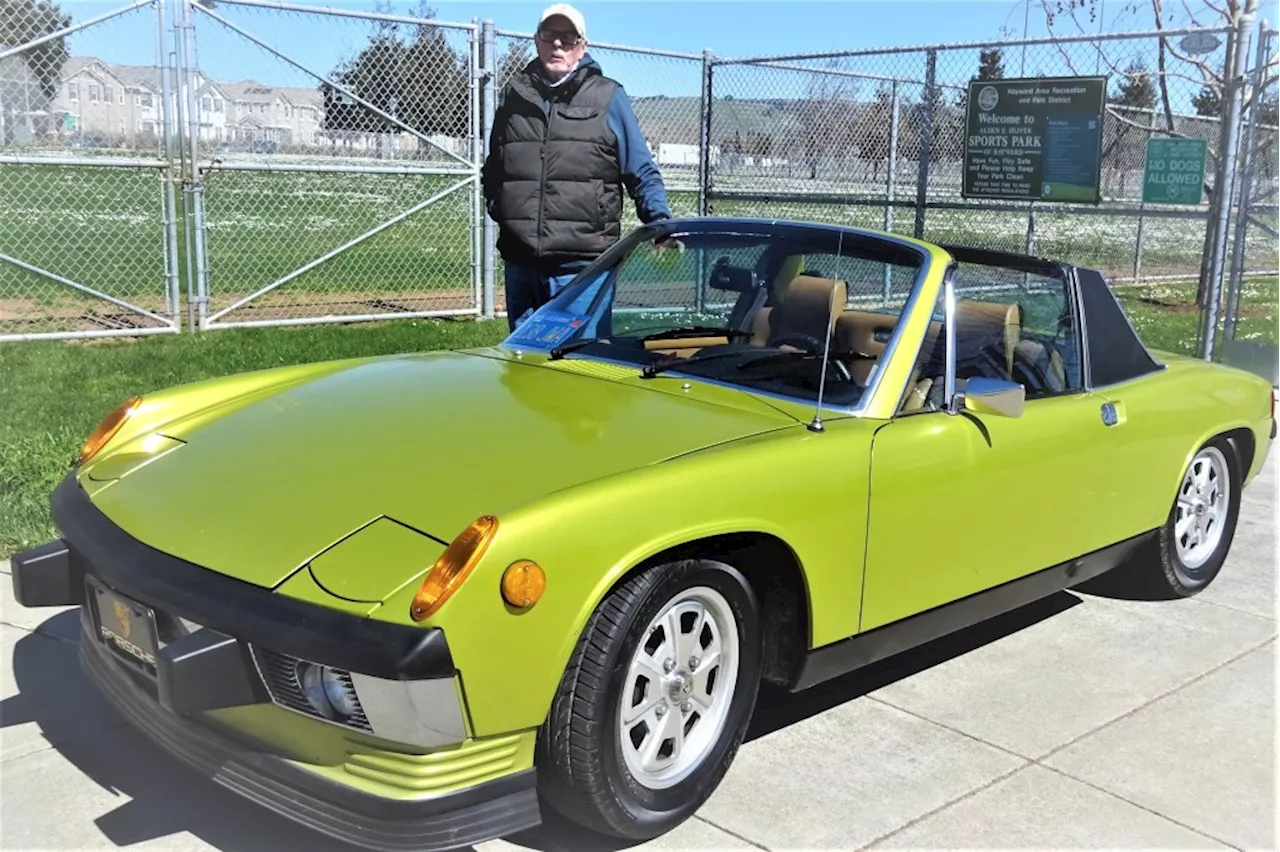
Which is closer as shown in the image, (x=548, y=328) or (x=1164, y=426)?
(x=548, y=328)

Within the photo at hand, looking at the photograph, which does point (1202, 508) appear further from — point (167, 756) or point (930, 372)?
point (167, 756)

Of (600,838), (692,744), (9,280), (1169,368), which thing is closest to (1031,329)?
(1169,368)

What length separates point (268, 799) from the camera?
8.69 feet

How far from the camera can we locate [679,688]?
3035mm

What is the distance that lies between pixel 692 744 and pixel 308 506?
1135 mm

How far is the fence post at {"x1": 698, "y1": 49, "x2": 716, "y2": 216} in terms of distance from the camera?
1088 cm

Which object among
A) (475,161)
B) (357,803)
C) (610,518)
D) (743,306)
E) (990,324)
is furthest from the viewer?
(475,161)

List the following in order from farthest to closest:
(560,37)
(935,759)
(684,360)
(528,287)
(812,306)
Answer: (528,287) → (560,37) → (812,306) → (684,360) → (935,759)

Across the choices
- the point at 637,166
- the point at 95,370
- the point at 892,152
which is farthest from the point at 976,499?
the point at 892,152

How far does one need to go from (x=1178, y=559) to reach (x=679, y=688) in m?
2.80

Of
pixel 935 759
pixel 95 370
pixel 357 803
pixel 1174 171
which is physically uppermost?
pixel 1174 171

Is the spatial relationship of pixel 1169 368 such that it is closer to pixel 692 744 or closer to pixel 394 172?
pixel 692 744

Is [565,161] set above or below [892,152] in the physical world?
below

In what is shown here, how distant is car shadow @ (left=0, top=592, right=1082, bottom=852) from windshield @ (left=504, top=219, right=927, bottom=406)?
1.04m
